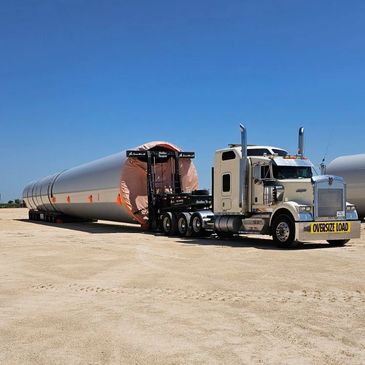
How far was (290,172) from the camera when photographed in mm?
17500

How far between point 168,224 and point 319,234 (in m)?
8.31

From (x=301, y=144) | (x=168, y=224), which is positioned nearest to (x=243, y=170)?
(x=301, y=144)

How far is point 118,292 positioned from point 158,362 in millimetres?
3746

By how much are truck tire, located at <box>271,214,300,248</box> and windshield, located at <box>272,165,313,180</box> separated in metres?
1.50

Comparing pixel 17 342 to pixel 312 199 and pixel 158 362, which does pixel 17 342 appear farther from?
pixel 312 199

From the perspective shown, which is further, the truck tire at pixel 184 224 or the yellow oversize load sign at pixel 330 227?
the truck tire at pixel 184 224

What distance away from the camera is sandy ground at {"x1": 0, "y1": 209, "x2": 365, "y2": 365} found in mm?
5621

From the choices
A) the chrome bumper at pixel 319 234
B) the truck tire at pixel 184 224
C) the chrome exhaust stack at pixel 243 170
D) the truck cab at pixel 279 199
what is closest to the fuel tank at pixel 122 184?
the truck tire at pixel 184 224

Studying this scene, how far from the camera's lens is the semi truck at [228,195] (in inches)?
646

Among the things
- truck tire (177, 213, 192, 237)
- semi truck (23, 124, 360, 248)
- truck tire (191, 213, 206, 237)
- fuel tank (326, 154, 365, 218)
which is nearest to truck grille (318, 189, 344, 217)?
semi truck (23, 124, 360, 248)

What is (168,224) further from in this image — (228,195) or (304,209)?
(304,209)

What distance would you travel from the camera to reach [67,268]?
11883 millimetres

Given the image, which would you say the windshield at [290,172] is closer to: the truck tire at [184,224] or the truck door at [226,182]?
the truck door at [226,182]

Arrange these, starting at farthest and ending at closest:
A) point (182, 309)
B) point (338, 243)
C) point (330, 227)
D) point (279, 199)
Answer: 1. point (338, 243)
2. point (279, 199)
3. point (330, 227)
4. point (182, 309)
